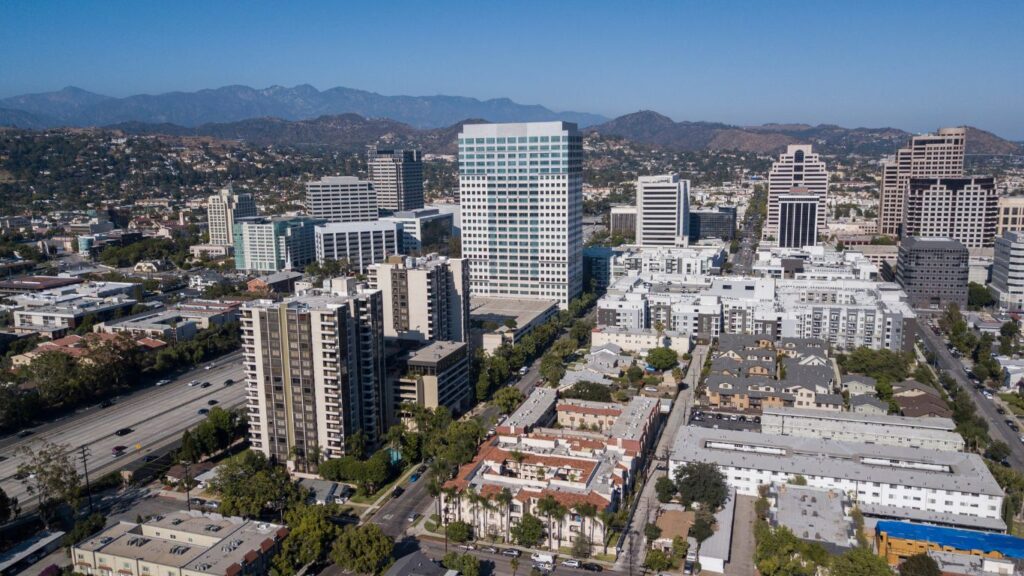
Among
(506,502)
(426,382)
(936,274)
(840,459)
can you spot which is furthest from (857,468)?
(936,274)

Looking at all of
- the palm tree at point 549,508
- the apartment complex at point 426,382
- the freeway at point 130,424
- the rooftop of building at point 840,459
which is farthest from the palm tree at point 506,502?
the freeway at point 130,424

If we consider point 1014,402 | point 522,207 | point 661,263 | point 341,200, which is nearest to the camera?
point 1014,402

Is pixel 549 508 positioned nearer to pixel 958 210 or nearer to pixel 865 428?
pixel 865 428

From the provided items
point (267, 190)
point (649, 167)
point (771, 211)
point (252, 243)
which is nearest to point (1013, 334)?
point (771, 211)

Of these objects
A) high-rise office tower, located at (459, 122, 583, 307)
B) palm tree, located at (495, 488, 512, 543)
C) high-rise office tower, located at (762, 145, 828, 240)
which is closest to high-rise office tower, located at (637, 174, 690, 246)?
high-rise office tower, located at (762, 145, 828, 240)


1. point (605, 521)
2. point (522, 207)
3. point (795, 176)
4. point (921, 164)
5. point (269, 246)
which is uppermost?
point (921, 164)

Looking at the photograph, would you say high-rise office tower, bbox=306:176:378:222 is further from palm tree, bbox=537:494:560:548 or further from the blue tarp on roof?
the blue tarp on roof

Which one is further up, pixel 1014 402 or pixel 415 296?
pixel 415 296

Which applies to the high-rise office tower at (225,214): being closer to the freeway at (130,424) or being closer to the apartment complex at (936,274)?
the freeway at (130,424)
